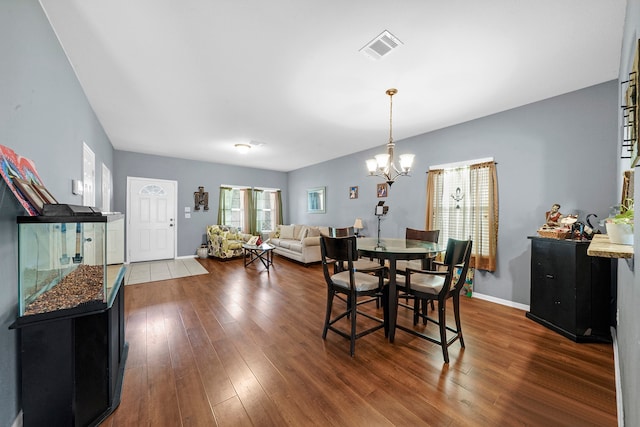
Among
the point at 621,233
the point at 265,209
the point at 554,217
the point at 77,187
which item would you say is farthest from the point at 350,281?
the point at 265,209

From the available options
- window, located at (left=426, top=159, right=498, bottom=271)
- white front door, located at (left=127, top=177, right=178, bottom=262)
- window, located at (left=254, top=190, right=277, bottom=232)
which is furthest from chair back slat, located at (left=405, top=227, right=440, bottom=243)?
white front door, located at (left=127, top=177, right=178, bottom=262)

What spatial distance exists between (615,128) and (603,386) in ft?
8.15

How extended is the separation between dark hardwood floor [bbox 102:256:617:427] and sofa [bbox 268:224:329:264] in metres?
2.47

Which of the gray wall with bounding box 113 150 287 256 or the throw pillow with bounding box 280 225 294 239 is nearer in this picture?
the gray wall with bounding box 113 150 287 256

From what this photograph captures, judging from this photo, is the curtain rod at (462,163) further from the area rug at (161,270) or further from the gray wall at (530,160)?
the area rug at (161,270)

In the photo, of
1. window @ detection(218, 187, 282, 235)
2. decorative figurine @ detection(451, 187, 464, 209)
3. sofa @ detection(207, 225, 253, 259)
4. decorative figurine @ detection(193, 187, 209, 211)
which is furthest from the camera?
window @ detection(218, 187, 282, 235)

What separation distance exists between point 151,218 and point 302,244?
3756 mm

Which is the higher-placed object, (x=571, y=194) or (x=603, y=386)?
(x=571, y=194)

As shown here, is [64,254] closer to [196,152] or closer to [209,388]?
[209,388]

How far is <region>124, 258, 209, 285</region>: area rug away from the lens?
4367 mm

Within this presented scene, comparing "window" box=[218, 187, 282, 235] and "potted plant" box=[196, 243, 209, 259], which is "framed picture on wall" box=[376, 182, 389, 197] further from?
"potted plant" box=[196, 243, 209, 259]

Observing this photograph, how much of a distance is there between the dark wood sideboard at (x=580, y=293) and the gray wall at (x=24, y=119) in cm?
404

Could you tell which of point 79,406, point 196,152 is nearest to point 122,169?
point 196,152

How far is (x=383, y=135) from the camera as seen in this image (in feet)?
14.4
